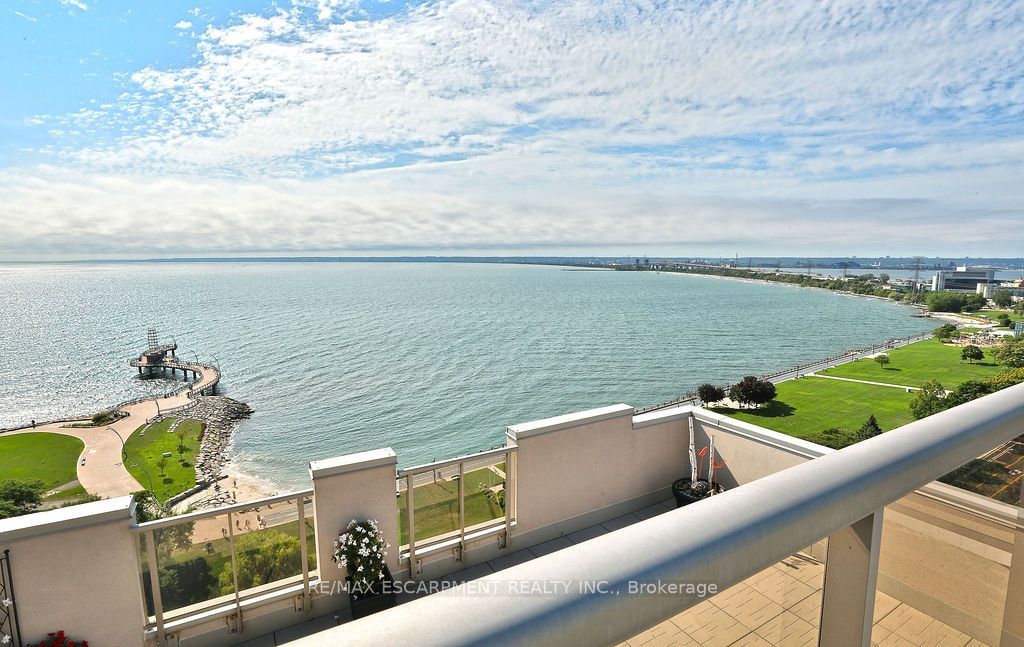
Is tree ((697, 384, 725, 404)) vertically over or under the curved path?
over

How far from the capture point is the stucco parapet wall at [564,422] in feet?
20.7

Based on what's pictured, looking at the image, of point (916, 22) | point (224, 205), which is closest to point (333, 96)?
point (916, 22)

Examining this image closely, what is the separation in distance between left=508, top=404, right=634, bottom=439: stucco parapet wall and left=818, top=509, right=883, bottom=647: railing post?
5.29 meters

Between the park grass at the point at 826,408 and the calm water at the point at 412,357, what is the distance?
8.50 m

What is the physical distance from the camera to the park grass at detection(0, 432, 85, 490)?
3231 cm

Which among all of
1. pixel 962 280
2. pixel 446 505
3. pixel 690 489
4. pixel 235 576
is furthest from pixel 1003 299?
pixel 235 576

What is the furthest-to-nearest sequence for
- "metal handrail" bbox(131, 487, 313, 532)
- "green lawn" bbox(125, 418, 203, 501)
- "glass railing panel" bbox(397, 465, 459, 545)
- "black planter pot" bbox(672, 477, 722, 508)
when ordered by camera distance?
"green lawn" bbox(125, 418, 203, 501)
"black planter pot" bbox(672, 477, 722, 508)
"glass railing panel" bbox(397, 465, 459, 545)
"metal handrail" bbox(131, 487, 313, 532)

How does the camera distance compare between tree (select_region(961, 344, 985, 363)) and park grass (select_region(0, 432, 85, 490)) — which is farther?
tree (select_region(961, 344, 985, 363))

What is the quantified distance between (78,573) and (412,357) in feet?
188

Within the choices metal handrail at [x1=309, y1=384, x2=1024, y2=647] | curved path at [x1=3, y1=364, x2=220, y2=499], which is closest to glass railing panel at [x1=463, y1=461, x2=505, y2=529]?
metal handrail at [x1=309, y1=384, x2=1024, y2=647]

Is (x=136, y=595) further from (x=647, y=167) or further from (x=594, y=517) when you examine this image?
(x=647, y=167)

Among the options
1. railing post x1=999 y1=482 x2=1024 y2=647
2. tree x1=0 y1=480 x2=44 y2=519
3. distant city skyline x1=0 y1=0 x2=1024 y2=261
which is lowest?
→ tree x1=0 y1=480 x2=44 y2=519

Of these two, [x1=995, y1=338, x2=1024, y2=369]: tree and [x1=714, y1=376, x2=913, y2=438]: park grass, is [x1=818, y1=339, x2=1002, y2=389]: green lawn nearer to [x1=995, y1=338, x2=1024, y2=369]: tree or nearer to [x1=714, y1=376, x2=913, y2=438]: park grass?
[x1=995, y1=338, x2=1024, y2=369]: tree

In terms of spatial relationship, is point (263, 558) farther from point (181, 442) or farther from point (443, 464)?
point (181, 442)
